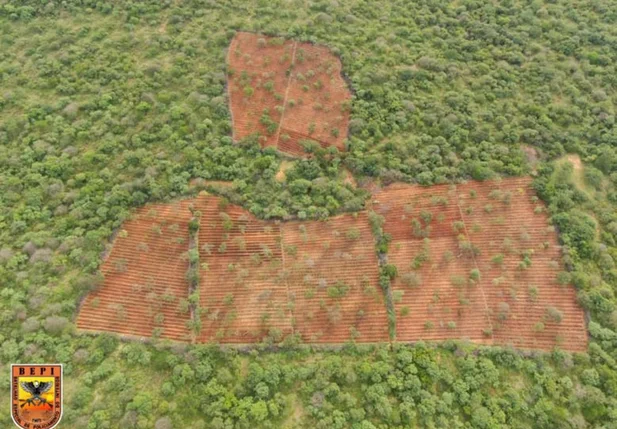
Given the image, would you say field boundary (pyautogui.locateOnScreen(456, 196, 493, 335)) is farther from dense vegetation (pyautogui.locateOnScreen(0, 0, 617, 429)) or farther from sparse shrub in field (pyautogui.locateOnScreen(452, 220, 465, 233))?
dense vegetation (pyautogui.locateOnScreen(0, 0, 617, 429))

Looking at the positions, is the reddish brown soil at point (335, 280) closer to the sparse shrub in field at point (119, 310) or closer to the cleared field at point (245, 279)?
the cleared field at point (245, 279)

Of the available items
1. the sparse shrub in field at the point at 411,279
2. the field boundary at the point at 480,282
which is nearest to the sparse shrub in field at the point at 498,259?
the field boundary at the point at 480,282

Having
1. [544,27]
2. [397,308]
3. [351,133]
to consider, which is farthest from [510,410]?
[544,27]

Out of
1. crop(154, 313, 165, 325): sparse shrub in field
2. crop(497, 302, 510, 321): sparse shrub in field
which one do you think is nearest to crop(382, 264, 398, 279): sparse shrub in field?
crop(497, 302, 510, 321): sparse shrub in field

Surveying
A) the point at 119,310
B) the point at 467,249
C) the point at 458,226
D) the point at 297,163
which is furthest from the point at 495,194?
the point at 119,310

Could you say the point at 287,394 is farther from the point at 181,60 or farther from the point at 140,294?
the point at 181,60

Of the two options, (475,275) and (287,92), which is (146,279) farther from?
(475,275)
